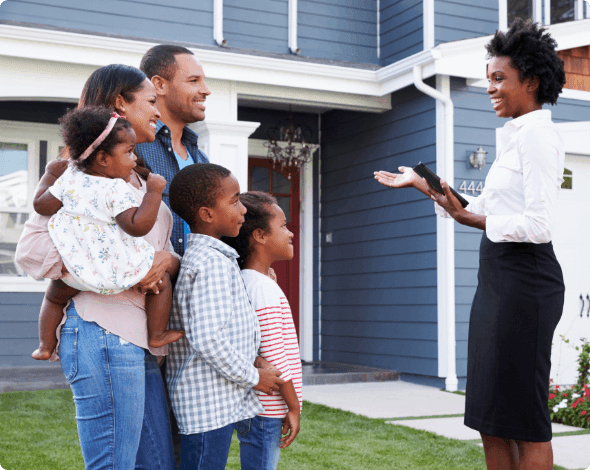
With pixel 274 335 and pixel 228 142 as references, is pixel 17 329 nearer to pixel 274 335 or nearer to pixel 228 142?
pixel 228 142

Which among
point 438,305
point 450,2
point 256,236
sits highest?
point 450,2

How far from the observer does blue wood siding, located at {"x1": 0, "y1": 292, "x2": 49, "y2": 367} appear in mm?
7117

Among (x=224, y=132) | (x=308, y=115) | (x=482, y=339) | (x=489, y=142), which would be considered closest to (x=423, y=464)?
(x=482, y=339)

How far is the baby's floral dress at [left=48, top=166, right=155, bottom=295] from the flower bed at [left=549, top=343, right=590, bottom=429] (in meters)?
4.35

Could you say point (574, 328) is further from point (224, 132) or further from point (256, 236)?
point (256, 236)

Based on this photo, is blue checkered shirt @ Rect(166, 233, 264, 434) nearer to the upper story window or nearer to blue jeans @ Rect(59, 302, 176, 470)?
blue jeans @ Rect(59, 302, 176, 470)

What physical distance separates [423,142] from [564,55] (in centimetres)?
183

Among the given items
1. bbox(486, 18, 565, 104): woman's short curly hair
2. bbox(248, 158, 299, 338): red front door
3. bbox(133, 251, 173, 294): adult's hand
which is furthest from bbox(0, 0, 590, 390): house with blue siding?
bbox(133, 251, 173, 294): adult's hand

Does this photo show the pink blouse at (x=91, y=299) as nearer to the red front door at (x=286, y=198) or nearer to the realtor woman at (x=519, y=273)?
the realtor woman at (x=519, y=273)

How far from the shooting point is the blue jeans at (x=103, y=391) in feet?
5.39

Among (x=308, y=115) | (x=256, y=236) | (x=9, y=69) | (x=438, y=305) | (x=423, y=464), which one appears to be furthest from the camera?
(x=308, y=115)

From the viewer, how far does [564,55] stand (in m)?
7.43

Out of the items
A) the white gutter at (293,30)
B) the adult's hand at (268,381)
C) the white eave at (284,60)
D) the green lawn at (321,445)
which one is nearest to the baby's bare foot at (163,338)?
the adult's hand at (268,381)

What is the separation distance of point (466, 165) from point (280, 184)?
2.55 metres
